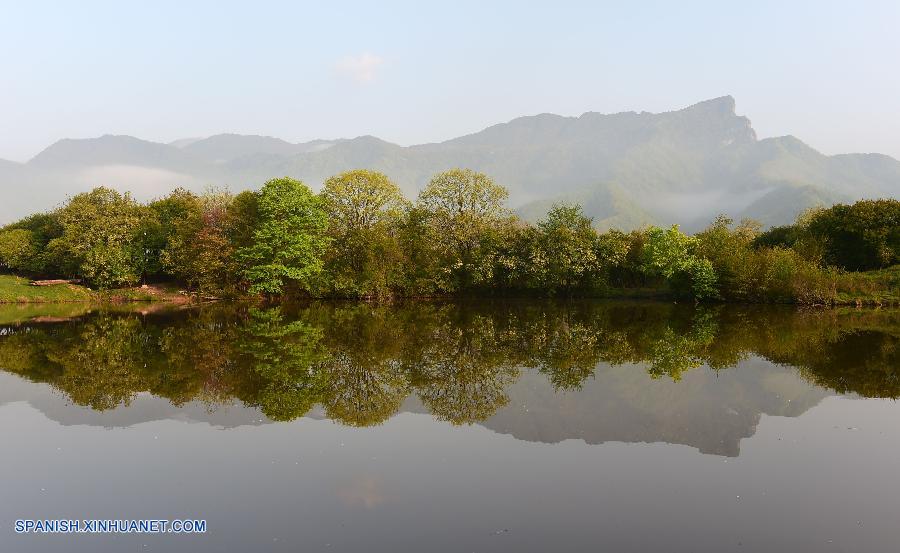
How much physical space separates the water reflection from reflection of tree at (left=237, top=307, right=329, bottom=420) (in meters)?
0.10

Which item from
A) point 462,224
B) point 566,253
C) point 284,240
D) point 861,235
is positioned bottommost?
point 566,253

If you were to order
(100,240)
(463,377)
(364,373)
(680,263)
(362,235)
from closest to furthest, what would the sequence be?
1. (463,377)
2. (364,373)
3. (680,263)
4. (362,235)
5. (100,240)

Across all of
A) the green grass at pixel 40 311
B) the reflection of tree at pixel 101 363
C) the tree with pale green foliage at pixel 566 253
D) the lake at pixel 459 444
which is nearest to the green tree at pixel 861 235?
the tree with pale green foliage at pixel 566 253

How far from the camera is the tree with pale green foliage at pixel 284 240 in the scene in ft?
200

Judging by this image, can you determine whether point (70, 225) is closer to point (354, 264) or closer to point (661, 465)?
point (354, 264)

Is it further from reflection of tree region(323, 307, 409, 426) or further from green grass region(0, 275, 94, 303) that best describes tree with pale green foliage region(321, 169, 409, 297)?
green grass region(0, 275, 94, 303)

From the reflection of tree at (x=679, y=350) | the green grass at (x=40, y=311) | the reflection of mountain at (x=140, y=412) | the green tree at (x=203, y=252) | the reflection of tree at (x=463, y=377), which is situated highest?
the green tree at (x=203, y=252)

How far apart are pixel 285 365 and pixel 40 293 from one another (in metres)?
57.9

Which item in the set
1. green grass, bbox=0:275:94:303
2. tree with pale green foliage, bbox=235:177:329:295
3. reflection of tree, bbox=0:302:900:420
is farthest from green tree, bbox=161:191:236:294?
reflection of tree, bbox=0:302:900:420

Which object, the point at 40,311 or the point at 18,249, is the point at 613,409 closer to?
the point at 40,311

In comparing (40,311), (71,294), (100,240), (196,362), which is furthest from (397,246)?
(196,362)

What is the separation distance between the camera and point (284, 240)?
62.1 meters

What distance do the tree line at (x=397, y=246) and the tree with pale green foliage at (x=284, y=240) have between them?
0.15 metres

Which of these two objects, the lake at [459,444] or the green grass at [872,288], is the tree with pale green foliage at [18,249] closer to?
the lake at [459,444]
